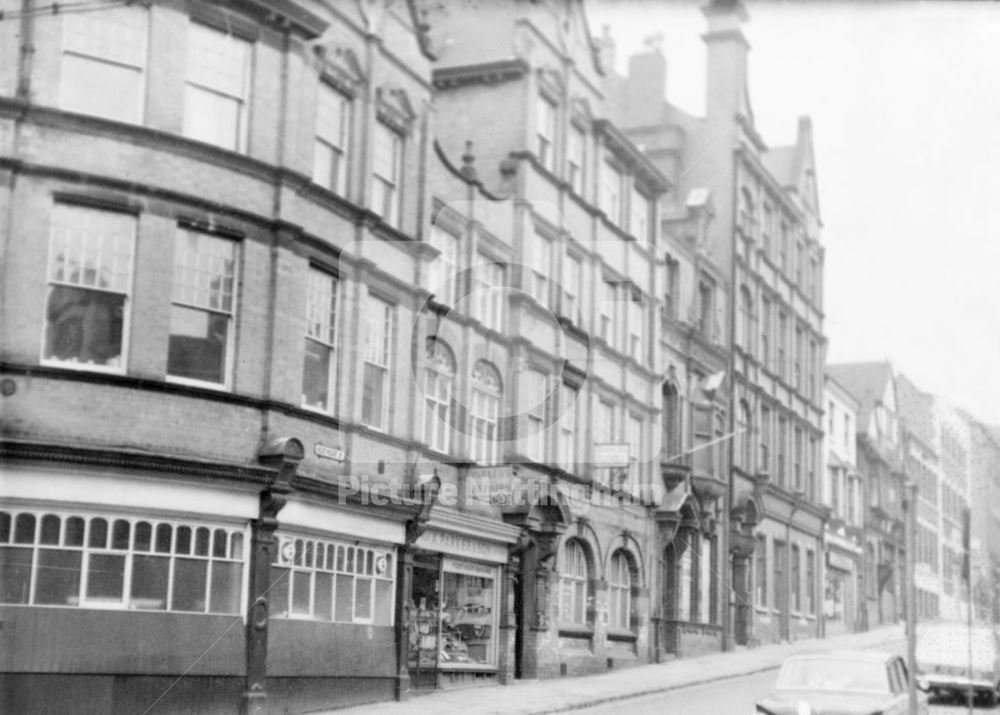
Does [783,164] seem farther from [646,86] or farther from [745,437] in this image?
[745,437]

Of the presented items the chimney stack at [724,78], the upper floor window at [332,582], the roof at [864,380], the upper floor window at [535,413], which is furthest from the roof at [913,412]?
the upper floor window at [332,582]

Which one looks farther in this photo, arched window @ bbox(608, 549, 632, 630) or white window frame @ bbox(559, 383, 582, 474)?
arched window @ bbox(608, 549, 632, 630)

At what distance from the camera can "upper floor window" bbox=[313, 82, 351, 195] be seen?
2233 centimetres

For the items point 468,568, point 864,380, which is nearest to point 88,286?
point 468,568

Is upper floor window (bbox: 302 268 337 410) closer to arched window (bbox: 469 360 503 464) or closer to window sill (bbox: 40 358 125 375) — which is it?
window sill (bbox: 40 358 125 375)

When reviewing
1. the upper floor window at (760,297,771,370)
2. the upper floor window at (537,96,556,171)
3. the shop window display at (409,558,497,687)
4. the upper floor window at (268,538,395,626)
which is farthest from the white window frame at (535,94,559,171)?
the upper floor window at (760,297,771,370)

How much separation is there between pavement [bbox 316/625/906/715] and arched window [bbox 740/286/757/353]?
1024 centimetres

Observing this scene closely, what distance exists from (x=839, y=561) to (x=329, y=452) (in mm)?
38260

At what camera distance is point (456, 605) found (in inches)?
1034

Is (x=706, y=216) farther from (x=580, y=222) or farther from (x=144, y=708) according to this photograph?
(x=144, y=708)

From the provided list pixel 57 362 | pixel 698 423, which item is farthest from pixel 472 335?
pixel 698 423

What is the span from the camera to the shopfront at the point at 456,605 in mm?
24812

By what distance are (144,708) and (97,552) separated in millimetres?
2179

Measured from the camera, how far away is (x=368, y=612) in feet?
75.4
